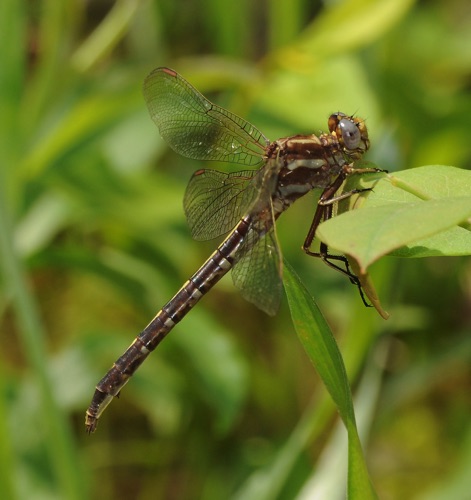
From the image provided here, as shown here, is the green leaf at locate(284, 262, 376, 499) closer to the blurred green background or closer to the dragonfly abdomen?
the dragonfly abdomen

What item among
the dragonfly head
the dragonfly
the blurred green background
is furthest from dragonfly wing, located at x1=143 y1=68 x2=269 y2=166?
the blurred green background

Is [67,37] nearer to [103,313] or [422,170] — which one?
[103,313]

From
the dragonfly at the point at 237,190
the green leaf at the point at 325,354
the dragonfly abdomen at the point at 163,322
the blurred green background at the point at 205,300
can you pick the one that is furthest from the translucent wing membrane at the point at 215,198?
the green leaf at the point at 325,354

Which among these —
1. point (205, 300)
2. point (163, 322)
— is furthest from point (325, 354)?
point (205, 300)

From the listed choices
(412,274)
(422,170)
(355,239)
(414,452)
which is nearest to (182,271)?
(412,274)

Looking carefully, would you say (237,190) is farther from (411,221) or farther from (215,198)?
(411,221)

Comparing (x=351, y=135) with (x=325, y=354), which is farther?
(x=351, y=135)
